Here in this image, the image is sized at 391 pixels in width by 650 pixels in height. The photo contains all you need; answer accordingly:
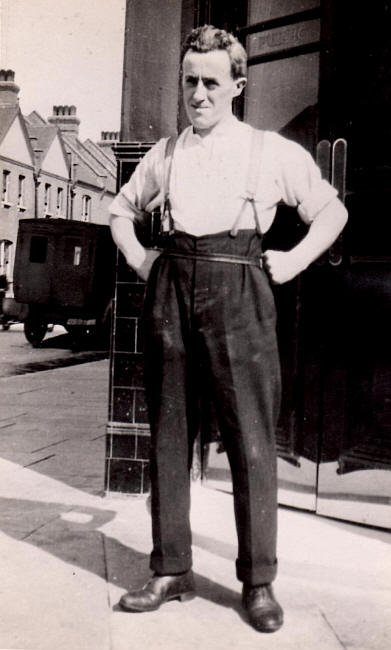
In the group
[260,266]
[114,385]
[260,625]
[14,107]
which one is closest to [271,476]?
[260,625]

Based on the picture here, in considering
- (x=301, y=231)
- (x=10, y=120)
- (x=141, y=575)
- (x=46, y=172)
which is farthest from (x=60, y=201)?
(x=141, y=575)

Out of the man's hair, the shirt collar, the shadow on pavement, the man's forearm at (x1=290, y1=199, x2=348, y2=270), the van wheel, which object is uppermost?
→ the man's hair

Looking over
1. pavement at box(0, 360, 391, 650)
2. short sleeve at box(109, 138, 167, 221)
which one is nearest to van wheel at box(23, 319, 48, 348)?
pavement at box(0, 360, 391, 650)

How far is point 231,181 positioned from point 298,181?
23cm

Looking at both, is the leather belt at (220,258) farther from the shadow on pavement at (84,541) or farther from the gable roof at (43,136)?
the gable roof at (43,136)

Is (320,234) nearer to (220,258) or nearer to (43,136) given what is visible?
(220,258)

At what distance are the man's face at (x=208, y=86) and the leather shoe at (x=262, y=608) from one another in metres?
1.49

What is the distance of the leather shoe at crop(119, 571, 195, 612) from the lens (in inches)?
104

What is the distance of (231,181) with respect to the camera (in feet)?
8.43

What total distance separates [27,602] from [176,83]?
106 inches

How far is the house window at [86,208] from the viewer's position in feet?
139

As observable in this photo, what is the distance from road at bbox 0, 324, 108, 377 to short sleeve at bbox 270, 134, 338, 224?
8.51m

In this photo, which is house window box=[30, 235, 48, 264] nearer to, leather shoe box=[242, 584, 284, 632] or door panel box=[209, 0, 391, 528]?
door panel box=[209, 0, 391, 528]

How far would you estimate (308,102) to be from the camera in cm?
388
